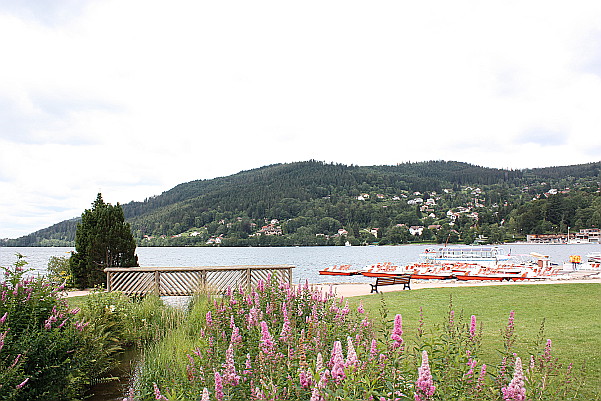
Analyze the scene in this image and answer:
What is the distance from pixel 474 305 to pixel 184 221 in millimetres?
90881

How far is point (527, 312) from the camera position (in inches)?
448

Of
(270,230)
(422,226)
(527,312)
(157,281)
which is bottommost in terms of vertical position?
(527,312)

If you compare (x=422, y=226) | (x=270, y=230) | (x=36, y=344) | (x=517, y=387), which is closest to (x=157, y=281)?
(x=36, y=344)

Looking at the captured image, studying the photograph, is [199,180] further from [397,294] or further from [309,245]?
[397,294]

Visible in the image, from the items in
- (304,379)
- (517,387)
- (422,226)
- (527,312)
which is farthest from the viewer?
(422,226)

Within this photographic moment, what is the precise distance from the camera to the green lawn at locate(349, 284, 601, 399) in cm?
726

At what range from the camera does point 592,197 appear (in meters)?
105

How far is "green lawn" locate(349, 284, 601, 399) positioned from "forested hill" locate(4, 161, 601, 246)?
264 feet

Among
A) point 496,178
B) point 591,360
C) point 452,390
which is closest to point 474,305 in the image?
point 591,360

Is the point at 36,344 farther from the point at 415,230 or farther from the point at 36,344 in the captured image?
the point at 415,230

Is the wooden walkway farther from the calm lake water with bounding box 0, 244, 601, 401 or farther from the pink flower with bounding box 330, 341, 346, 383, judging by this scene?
the calm lake water with bounding box 0, 244, 601, 401

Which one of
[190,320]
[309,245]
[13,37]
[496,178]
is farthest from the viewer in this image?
[496,178]

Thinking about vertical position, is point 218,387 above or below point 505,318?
above

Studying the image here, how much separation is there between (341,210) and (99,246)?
94.5 m
